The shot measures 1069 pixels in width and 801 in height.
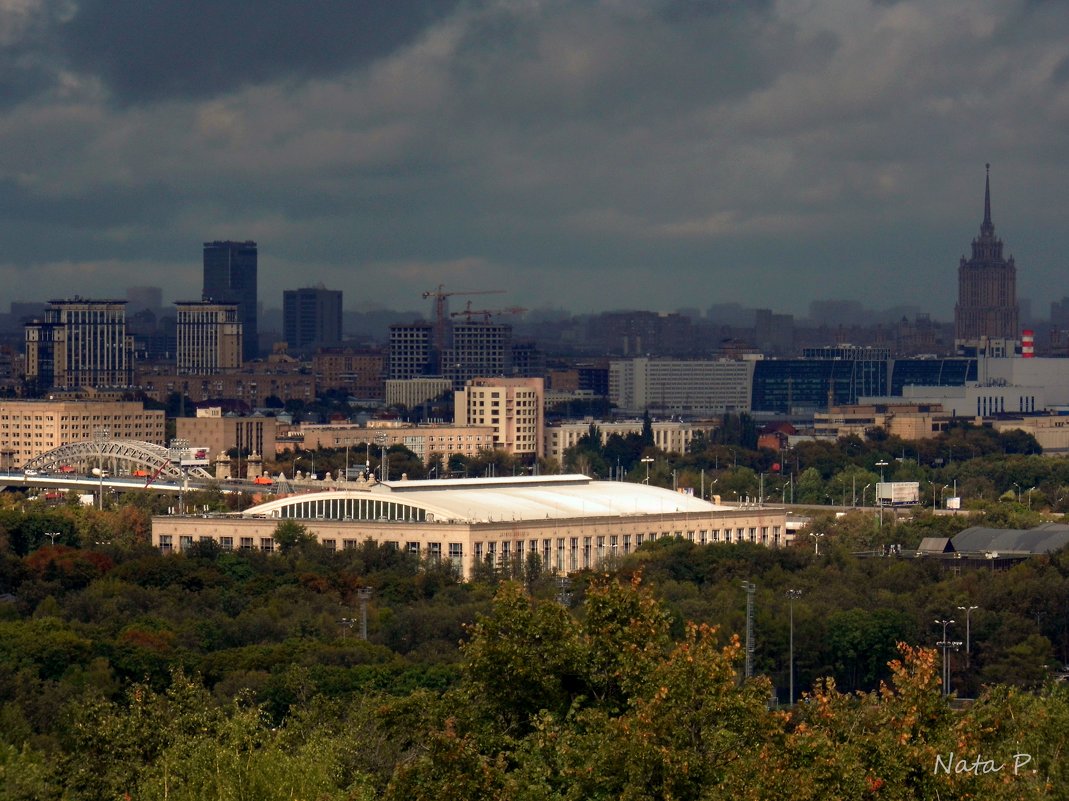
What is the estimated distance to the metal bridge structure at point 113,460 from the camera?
5172 inches

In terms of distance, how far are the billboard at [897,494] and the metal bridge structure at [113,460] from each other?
112 ft

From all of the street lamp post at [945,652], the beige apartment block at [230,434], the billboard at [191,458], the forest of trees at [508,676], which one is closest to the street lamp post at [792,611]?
the forest of trees at [508,676]

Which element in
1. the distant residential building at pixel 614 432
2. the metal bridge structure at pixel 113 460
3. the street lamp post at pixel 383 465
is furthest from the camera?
the distant residential building at pixel 614 432

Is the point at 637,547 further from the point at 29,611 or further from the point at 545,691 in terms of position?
the point at 545,691

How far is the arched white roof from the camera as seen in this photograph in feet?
281

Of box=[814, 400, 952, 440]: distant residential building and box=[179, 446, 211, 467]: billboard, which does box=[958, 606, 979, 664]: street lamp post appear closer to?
box=[179, 446, 211, 467]: billboard

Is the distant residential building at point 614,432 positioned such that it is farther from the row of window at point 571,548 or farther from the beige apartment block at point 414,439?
the row of window at point 571,548

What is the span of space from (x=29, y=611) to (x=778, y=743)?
39247 mm

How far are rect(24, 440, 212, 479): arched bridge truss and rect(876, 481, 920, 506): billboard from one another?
113 feet

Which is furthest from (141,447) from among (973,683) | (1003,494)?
(973,683)

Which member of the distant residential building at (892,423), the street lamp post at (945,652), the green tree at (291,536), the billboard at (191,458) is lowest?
the street lamp post at (945,652)

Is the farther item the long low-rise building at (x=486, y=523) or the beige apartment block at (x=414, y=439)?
the beige apartment block at (x=414, y=439)

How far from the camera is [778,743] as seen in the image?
95.7ft

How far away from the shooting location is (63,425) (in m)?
162
